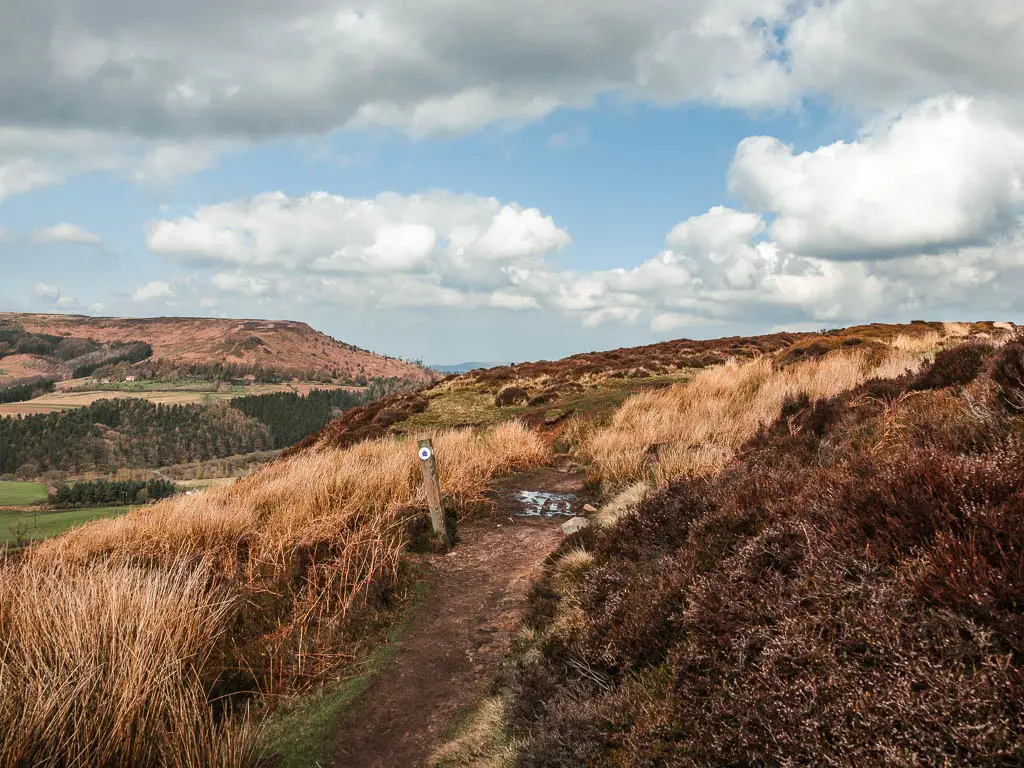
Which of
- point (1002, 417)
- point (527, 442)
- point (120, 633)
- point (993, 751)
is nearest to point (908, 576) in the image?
point (993, 751)

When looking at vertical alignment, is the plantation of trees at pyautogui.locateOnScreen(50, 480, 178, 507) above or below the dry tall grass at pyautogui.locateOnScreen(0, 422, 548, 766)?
below

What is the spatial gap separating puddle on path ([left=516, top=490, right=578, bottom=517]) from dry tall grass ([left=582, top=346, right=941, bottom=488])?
2.61 ft

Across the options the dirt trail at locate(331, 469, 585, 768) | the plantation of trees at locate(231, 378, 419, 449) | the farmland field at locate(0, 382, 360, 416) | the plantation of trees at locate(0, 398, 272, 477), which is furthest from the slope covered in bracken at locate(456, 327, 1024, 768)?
the farmland field at locate(0, 382, 360, 416)

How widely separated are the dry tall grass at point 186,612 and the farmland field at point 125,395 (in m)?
182

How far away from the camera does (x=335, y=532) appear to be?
7023 millimetres

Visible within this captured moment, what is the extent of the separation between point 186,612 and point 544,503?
630cm

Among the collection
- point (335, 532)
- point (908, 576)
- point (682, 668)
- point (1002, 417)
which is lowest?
point (335, 532)

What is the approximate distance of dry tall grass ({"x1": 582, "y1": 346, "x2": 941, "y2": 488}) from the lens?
8.93 meters

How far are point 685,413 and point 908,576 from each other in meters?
10.2

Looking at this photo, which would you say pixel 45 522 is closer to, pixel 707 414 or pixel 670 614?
pixel 707 414

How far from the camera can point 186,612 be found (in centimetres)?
451

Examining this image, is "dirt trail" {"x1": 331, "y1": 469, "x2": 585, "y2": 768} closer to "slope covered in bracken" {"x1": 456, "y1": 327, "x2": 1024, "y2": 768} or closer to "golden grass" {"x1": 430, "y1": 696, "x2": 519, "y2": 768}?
"golden grass" {"x1": 430, "y1": 696, "x2": 519, "y2": 768}

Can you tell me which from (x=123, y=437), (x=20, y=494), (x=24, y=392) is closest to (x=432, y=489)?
(x=20, y=494)

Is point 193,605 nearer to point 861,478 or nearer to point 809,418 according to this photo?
point 861,478
